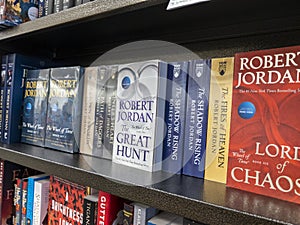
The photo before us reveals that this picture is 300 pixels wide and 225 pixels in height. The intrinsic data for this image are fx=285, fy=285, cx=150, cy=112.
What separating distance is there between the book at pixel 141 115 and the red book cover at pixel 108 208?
79mm

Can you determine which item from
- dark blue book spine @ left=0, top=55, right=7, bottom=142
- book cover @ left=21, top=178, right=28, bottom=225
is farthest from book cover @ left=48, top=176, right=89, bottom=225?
dark blue book spine @ left=0, top=55, right=7, bottom=142

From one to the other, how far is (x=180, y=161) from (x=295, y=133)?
8.6 inches

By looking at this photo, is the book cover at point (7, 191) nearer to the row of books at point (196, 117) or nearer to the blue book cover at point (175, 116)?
the row of books at point (196, 117)

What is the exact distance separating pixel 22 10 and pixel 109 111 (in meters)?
0.40

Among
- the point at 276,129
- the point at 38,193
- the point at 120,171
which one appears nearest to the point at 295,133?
the point at 276,129

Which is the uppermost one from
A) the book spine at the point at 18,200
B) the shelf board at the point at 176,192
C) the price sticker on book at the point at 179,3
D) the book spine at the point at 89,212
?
the price sticker on book at the point at 179,3

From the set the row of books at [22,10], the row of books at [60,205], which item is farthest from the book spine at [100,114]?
the row of books at [22,10]

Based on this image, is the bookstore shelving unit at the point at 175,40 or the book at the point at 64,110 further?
the book at the point at 64,110

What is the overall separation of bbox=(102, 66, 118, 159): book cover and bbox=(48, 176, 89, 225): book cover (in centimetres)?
12

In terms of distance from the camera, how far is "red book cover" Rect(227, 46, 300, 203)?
16.5 inches

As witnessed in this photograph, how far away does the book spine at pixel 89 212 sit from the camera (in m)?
0.63

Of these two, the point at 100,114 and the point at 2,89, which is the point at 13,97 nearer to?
the point at 2,89

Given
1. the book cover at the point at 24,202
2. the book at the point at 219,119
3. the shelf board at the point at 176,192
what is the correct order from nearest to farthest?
the shelf board at the point at 176,192, the book at the point at 219,119, the book cover at the point at 24,202

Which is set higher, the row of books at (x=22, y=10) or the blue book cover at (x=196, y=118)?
the row of books at (x=22, y=10)
